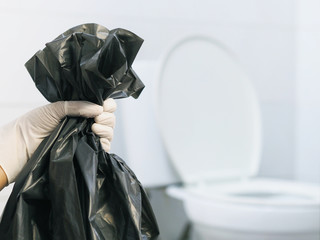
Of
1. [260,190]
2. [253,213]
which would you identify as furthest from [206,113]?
[253,213]

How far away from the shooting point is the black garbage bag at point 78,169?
30.7 inches

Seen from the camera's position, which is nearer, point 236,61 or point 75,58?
point 75,58

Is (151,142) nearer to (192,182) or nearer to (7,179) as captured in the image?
(192,182)

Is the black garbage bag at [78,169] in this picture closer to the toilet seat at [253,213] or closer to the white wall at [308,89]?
the toilet seat at [253,213]

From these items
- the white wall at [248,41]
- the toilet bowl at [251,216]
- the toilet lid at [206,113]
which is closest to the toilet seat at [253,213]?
the toilet bowl at [251,216]

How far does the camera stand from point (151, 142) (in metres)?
1.80

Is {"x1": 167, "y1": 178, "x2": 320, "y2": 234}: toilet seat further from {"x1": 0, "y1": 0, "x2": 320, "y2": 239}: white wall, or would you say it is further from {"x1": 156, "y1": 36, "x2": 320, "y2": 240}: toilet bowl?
{"x1": 0, "y1": 0, "x2": 320, "y2": 239}: white wall

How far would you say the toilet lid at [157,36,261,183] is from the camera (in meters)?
1.80

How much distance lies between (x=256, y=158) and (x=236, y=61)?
355 millimetres

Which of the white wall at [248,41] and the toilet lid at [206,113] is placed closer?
the white wall at [248,41]

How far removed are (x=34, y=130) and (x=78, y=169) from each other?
0.12 metres

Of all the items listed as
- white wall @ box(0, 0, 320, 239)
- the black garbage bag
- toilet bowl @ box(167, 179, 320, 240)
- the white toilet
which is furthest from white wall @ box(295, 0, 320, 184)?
the black garbage bag

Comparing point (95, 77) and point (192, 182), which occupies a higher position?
point (95, 77)

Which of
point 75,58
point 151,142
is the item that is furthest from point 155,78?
point 75,58
